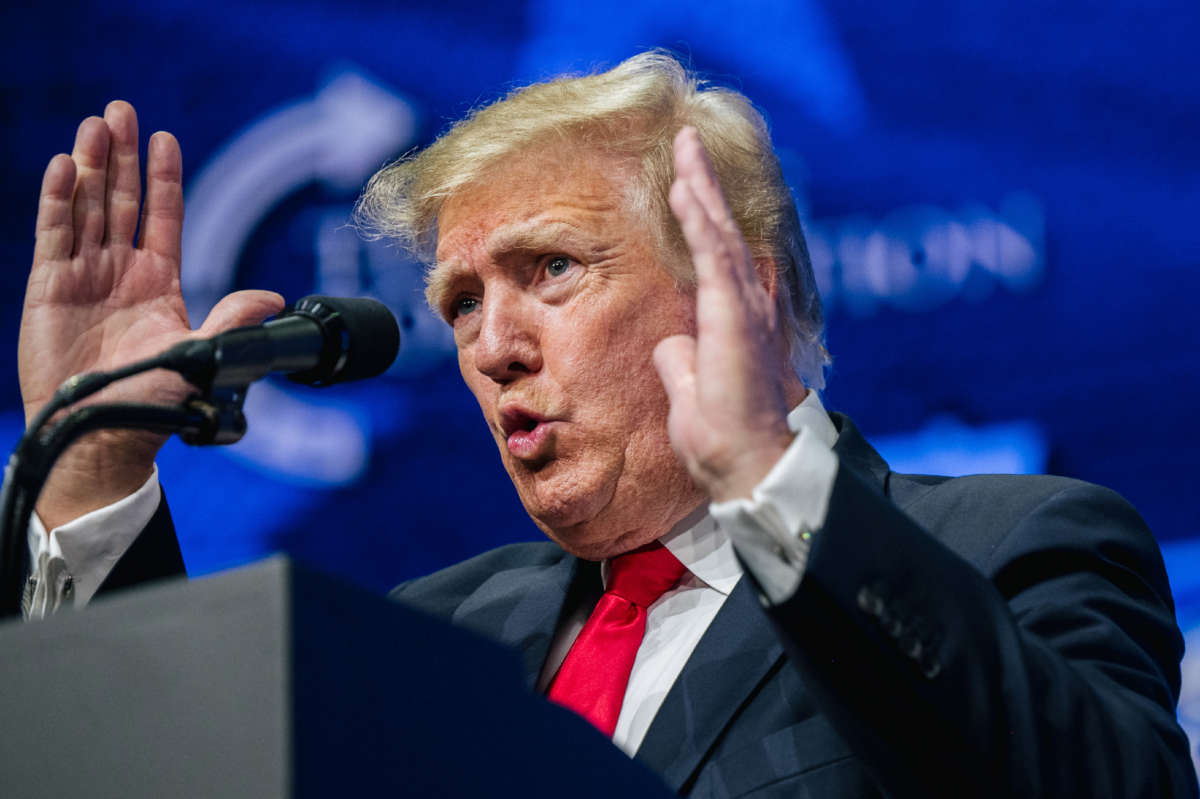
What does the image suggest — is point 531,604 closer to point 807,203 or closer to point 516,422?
point 516,422

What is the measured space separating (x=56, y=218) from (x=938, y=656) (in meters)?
1.36

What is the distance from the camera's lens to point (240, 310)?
1.81m

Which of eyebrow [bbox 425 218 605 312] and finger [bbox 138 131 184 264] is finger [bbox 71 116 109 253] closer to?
finger [bbox 138 131 184 264]

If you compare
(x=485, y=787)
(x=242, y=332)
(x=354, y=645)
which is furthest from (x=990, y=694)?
(x=242, y=332)

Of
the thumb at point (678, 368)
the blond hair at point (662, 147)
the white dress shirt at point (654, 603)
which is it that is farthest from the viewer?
the blond hair at point (662, 147)

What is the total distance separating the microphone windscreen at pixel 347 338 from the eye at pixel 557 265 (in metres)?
0.52

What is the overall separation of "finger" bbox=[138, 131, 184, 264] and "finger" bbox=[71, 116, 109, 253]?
0.24 ft

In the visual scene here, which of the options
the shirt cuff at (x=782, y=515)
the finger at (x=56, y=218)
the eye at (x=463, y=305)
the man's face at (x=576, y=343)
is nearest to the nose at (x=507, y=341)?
the man's face at (x=576, y=343)

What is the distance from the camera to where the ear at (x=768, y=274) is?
199 centimetres

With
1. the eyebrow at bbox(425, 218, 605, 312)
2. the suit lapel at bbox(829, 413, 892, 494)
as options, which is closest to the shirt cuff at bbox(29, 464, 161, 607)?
the eyebrow at bbox(425, 218, 605, 312)

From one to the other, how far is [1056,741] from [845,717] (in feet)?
0.64

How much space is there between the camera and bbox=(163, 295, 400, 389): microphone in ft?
3.82

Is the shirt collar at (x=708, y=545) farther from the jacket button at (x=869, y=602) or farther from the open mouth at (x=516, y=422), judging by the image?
the jacket button at (x=869, y=602)

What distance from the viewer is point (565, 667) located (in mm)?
1876
